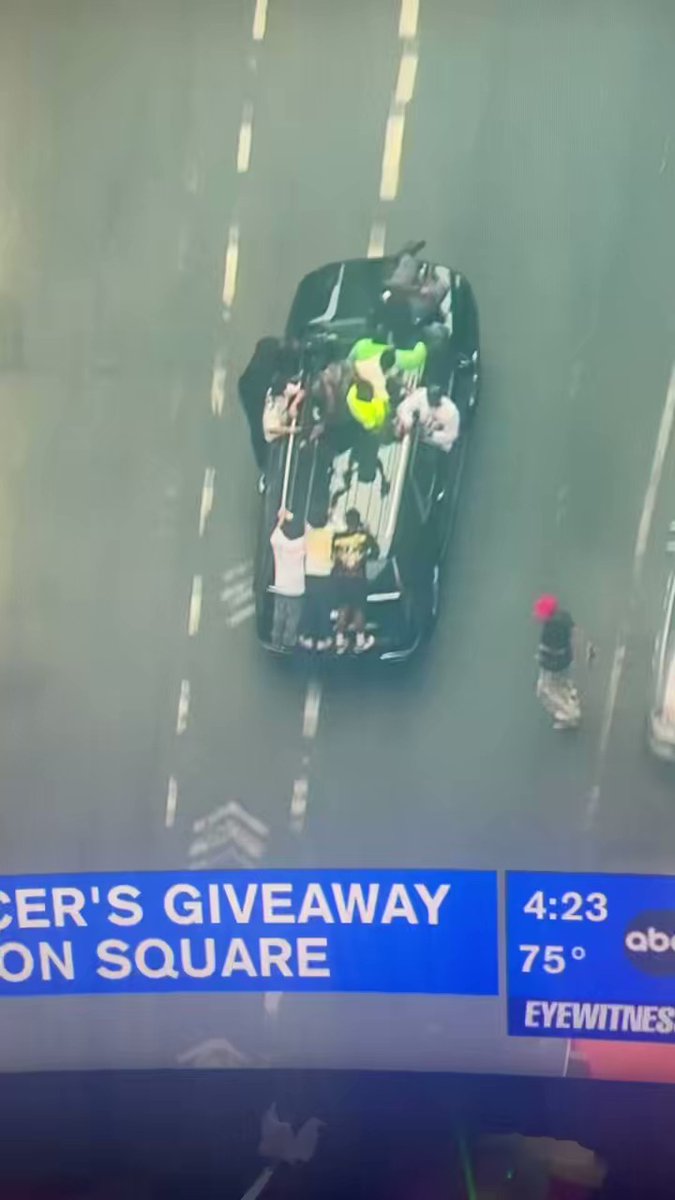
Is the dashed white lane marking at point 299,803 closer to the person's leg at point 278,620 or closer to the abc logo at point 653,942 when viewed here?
the person's leg at point 278,620

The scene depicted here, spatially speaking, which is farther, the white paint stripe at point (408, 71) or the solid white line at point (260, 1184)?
the solid white line at point (260, 1184)

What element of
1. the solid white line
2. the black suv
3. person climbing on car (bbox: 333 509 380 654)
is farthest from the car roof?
the solid white line

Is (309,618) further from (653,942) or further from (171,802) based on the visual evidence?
(653,942)

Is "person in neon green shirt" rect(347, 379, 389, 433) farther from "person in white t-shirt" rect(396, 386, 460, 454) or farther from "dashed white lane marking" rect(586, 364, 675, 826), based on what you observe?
"dashed white lane marking" rect(586, 364, 675, 826)

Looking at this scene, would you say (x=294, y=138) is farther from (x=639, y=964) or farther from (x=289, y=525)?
(x=639, y=964)

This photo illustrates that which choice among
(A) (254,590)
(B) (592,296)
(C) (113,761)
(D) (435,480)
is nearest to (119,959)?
(C) (113,761)

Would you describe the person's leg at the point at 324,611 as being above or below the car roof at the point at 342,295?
below

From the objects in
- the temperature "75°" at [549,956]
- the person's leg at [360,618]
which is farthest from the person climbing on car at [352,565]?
the temperature "75°" at [549,956]
